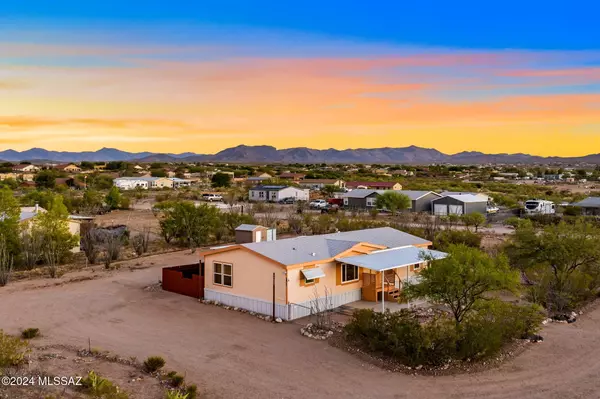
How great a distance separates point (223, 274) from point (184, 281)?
2479 millimetres

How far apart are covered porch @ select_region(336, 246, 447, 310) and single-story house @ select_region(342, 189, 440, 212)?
114 feet

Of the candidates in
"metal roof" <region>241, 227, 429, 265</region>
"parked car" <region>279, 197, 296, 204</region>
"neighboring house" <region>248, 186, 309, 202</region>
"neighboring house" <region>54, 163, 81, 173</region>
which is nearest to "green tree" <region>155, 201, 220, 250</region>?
"metal roof" <region>241, 227, 429, 265</region>

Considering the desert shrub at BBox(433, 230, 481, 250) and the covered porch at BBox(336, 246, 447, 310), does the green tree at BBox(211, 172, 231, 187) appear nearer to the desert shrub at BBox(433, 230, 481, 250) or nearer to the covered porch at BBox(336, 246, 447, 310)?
the desert shrub at BBox(433, 230, 481, 250)

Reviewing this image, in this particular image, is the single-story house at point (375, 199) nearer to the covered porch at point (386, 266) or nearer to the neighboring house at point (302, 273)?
the neighboring house at point (302, 273)

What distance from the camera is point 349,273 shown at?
69.9ft

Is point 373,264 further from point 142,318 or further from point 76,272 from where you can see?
point 76,272

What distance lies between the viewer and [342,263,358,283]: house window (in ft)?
69.1

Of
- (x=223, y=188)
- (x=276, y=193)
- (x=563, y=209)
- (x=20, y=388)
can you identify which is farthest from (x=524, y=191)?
(x=20, y=388)

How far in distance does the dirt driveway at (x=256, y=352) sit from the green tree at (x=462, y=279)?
1984mm

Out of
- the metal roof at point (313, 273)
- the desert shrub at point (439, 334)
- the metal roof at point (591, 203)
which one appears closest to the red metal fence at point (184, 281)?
the metal roof at point (313, 273)

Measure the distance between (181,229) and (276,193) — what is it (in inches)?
1473

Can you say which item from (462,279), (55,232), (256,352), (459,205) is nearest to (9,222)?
(55,232)

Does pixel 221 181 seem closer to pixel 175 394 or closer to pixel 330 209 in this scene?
pixel 330 209

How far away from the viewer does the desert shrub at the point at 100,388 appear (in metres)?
12.0
